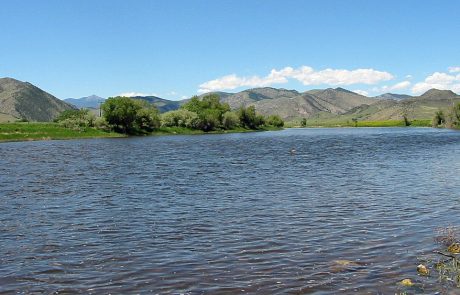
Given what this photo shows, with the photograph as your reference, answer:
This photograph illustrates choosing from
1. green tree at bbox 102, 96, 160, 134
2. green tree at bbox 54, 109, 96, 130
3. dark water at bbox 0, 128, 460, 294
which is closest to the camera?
dark water at bbox 0, 128, 460, 294

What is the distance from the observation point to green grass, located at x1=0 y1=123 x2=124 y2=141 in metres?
143

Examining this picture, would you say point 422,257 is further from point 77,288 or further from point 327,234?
point 77,288

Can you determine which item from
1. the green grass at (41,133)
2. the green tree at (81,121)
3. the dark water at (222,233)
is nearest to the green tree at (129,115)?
the green tree at (81,121)

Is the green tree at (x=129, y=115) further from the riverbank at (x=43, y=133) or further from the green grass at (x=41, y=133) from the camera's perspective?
the green grass at (x=41, y=133)

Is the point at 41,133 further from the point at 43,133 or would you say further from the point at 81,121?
the point at 81,121

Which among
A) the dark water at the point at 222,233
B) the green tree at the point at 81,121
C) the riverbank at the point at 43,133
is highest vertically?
the green tree at the point at 81,121

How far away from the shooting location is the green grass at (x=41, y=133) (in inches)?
5615

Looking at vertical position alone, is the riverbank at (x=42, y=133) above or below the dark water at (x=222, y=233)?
above

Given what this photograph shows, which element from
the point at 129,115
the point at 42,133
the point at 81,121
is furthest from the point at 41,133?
the point at 129,115

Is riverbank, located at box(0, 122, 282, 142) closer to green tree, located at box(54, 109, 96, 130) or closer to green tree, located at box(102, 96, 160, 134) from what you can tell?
green tree, located at box(54, 109, 96, 130)

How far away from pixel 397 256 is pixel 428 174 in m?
32.3

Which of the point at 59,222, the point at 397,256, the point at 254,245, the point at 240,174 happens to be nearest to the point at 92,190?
the point at 59,222

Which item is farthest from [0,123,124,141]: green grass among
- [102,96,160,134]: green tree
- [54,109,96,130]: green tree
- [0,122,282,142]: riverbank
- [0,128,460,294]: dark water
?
[0,128,460,294]: dark water

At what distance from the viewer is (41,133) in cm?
15312
